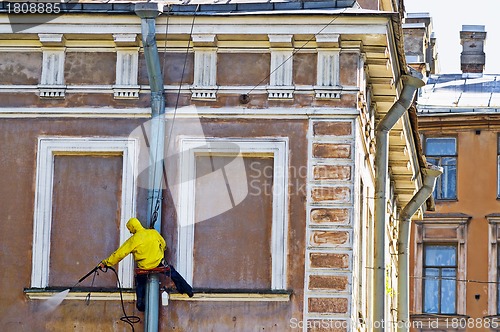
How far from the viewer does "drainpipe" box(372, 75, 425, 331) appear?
17312 millimetres

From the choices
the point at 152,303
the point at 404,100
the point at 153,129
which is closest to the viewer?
the point at 152,303

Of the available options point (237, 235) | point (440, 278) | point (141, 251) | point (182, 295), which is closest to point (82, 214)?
point (141, 251)

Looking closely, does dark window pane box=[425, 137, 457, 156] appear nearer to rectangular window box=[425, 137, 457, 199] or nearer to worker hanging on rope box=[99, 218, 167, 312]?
rectangular window box=[425, 137, 457, 199]

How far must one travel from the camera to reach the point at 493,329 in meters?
34.4

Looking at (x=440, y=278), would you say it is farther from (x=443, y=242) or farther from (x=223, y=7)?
(x=223, y=7)

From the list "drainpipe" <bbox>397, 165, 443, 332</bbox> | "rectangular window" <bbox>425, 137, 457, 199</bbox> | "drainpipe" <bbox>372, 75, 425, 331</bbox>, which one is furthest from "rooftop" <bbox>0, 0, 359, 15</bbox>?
"rectangular window" <bbox>425, 137, 457, 199</bbox>

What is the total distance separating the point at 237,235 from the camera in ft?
51.3

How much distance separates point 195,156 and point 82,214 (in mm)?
1311

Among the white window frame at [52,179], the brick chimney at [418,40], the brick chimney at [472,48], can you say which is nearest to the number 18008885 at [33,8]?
the white window frame at [52,179]

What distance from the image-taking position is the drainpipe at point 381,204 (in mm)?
17312

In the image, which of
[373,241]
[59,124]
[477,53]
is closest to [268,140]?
[59,124]

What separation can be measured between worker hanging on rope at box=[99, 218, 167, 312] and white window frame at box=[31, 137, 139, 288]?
463 millimetres

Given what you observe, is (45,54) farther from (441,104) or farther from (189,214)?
(441,104)

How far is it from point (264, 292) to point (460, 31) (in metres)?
25.4
